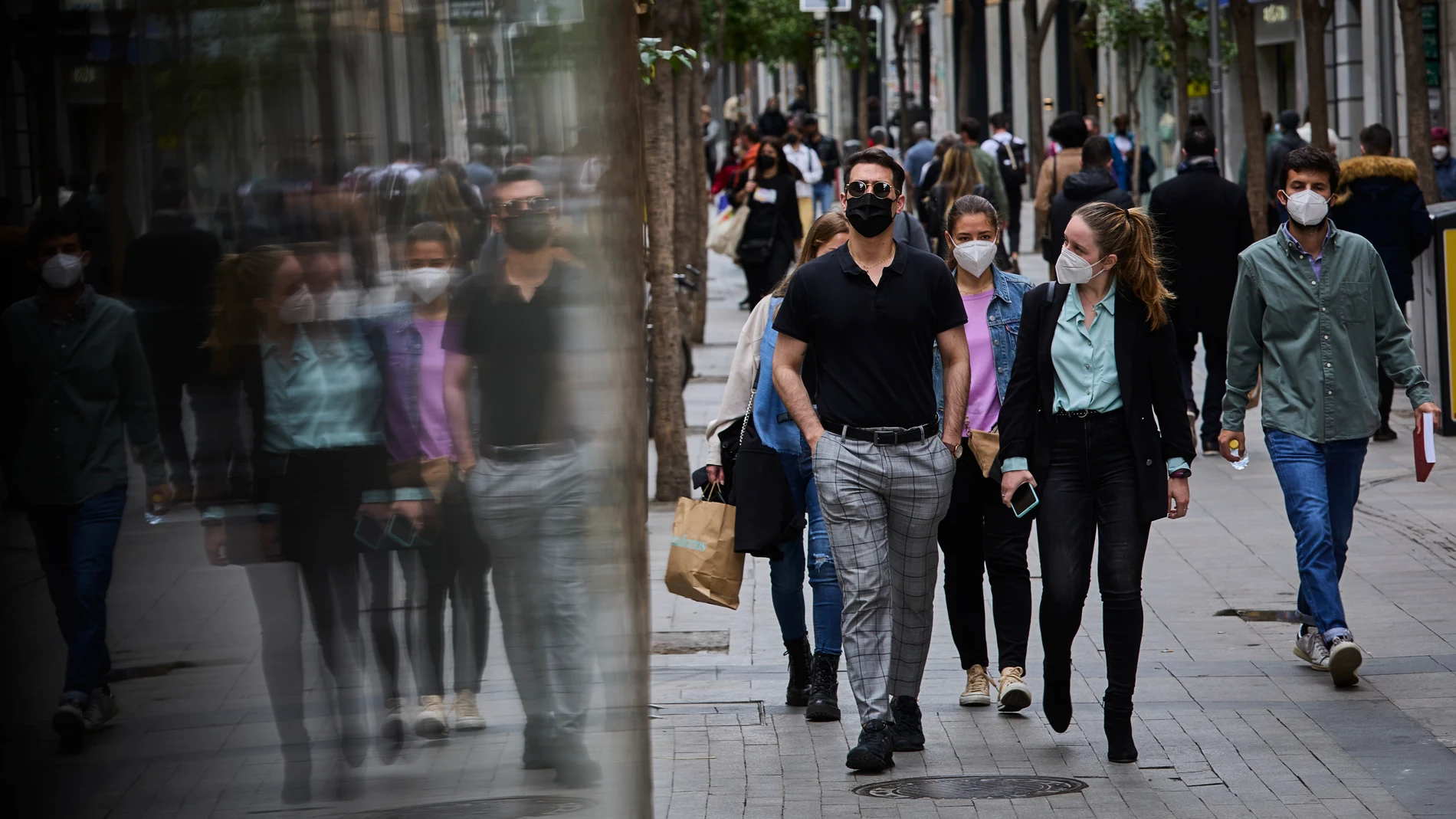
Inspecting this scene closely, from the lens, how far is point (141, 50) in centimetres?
131

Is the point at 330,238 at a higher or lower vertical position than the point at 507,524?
higher

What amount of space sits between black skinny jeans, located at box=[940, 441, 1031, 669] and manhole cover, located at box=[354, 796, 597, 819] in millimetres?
4363

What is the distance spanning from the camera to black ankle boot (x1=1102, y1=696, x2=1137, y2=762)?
18.5ft

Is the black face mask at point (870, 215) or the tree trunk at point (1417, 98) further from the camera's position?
the tree trunk at point (1417, 98)

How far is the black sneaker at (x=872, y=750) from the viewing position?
556 cm

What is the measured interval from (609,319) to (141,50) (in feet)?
2.15

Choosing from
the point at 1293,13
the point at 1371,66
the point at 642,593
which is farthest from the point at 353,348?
the point at 1293,13

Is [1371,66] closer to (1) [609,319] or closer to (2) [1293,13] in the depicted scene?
(2) [1293,13]

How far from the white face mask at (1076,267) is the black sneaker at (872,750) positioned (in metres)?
1.43

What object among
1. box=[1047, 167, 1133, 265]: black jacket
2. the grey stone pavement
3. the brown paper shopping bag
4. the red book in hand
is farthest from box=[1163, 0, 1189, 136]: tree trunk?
the brown paper shopping bag

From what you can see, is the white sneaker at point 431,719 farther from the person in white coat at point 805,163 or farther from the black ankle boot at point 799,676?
the person in white coat at point 805,163

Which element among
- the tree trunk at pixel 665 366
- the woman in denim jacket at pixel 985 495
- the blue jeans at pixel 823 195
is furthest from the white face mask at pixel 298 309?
the blue jeans at pixel 823 195

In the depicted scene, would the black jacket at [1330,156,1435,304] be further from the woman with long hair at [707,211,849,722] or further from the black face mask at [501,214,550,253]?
the black face mask at [501,214,550,253]

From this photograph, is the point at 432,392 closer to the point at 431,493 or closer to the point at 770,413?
the point at 431,493
